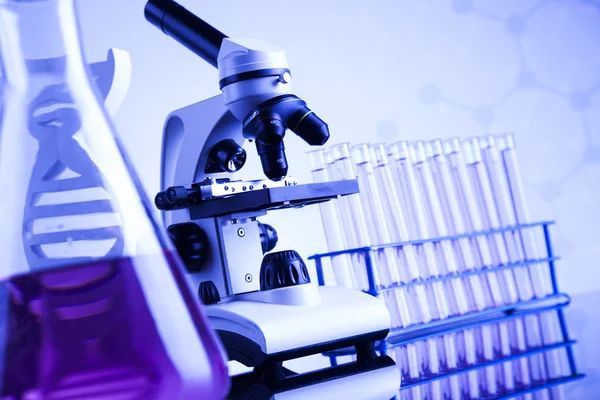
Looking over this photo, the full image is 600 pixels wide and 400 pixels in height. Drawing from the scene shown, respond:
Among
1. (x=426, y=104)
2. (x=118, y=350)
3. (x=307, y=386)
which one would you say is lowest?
(x=307, y=386)

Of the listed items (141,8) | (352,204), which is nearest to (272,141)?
(352,204)

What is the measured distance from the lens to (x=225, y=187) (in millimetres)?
953

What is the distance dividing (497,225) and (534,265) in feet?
0.38

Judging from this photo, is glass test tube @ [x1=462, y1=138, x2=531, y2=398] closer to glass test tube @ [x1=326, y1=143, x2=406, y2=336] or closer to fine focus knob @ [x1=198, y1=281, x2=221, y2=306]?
glass test tube @ [x1=326, y1=143, x2=406, y2=336]

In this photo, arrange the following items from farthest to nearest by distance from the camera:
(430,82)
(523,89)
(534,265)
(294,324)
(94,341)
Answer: (523,89) → (430,82) → (534,265) → (294,324) → (94,341)

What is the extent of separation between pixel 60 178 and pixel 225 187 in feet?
2.14

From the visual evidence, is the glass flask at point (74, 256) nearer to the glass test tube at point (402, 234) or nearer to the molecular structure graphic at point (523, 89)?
the glass test tube at point (402, 234)

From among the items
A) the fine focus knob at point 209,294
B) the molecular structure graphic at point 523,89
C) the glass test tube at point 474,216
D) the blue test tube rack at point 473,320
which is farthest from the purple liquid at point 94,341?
the molecular structure graphic at point 523,89

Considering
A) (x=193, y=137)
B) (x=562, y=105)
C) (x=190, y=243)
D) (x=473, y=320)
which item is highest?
(x=562, y=105)

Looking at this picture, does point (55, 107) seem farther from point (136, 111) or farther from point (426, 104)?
point (426, 104)

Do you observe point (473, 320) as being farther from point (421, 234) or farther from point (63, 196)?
point (63, 196)

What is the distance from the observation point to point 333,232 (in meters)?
1.28

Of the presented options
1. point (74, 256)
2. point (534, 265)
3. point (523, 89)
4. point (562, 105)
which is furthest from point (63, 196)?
point (562, 105)

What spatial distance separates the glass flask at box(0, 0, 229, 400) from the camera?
25 cm
